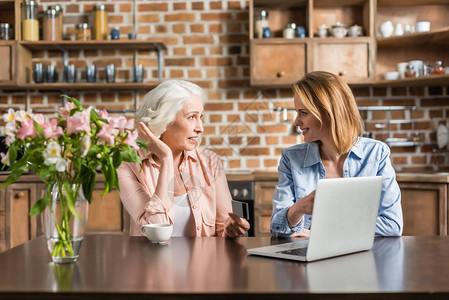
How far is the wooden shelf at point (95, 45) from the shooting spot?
4.02 m

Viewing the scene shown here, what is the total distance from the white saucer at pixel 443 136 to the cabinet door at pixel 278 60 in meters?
1.10

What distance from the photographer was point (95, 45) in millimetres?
4125

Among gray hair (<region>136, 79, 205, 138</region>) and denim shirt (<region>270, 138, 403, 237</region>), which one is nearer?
denim shirt (<region>270, 138, 403, 237</region>)

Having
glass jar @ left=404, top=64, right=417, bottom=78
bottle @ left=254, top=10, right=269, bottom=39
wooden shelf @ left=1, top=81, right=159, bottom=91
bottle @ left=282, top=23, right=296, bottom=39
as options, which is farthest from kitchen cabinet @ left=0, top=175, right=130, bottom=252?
glass jar @ left=404, top=64, right=417, bottom=78

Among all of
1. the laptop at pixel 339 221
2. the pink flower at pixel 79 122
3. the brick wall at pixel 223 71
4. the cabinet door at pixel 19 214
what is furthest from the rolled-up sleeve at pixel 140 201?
the brick wall at pixel 223 71

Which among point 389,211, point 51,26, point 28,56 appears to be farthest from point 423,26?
point 28,56

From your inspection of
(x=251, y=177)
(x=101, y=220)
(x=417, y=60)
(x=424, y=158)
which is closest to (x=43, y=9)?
(x=101, y=220)

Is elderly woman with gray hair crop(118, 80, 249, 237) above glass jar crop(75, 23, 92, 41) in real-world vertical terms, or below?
below

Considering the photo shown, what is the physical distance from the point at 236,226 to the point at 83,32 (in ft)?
9.20

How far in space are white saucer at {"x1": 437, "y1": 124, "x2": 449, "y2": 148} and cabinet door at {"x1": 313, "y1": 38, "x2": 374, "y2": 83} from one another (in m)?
0.65

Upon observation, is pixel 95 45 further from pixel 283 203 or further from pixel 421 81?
pixel 283 203

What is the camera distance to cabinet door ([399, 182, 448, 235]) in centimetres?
338

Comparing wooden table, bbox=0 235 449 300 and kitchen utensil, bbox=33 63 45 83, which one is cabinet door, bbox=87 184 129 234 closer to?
kitchen utensil, bbox=33 63 45 83

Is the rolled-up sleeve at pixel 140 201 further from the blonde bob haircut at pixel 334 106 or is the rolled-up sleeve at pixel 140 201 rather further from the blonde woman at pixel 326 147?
the blonde bob haircut at pixel 334 106
